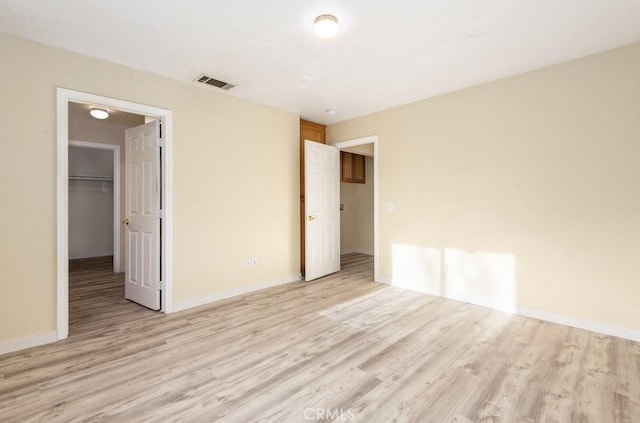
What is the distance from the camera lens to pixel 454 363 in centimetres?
229

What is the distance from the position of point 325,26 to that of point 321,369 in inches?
103

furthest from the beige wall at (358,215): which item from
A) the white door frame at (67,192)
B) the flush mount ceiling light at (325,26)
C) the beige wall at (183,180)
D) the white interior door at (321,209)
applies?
the flush mount ceiling light at (325,26)

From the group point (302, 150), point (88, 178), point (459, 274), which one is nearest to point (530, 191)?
point (459, 274)

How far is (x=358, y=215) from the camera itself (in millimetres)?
7367

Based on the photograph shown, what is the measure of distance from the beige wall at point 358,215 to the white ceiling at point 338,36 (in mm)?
3826

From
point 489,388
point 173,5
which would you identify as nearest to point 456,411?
point 489,388

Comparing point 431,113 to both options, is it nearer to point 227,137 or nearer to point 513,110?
point 513,110

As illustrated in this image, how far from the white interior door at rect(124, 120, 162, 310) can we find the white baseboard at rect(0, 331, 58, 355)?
3.02 ft

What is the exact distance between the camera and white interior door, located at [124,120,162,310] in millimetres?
3387

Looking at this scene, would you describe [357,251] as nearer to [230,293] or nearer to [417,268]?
[417,268]

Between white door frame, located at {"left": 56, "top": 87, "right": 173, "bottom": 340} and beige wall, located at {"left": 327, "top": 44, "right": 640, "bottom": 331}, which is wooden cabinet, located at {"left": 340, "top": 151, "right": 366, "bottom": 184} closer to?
beige wall, located at {"left": 327, "top": 44, "right": 640, "bottom": 331}

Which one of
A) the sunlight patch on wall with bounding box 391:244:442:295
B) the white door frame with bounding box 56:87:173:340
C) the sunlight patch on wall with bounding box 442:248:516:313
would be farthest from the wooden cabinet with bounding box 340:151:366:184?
the white door frame with bounding box 56:87:173:340

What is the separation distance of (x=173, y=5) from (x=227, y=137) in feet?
5.94

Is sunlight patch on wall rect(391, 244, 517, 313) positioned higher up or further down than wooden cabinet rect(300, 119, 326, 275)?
further down
